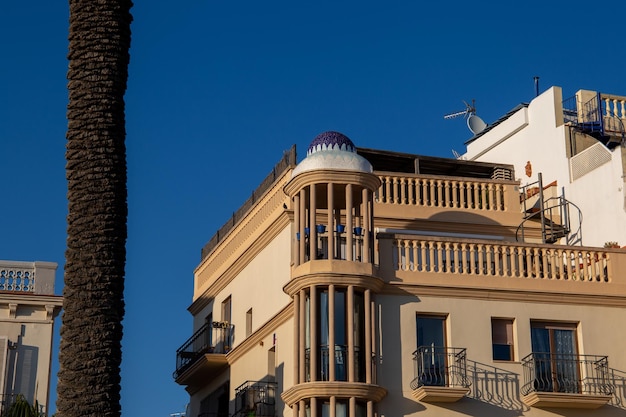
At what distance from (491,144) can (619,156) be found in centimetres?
631

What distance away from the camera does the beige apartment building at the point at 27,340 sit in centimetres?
3375

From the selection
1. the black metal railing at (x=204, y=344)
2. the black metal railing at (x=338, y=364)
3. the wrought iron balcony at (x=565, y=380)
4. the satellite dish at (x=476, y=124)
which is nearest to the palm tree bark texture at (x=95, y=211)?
the black metal railing at (x=338, y=364)

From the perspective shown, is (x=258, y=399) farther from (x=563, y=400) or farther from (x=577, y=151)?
(x=577, y=151)

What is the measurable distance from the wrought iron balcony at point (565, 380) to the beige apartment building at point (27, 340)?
11971mm

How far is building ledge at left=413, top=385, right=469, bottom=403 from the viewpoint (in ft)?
96.4

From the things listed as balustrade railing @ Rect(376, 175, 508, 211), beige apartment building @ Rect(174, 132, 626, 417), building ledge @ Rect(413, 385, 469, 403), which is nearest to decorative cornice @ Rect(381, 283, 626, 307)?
beige apartment building @ Rect(174, 132, 626, 417)

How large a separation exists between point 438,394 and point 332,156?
591 centimetres

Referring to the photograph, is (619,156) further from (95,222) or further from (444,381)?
(95,222)

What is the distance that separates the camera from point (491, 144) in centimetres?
3962

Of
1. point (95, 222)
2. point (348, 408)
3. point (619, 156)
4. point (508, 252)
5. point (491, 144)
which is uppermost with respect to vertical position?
point (491, 144)

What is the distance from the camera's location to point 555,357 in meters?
31.1

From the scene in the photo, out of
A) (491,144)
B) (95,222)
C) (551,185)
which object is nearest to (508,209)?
(551,185)

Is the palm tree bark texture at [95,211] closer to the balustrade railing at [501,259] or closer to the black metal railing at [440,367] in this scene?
the black metal railing at [440,367]

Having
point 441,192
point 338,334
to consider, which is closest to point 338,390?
point 338,334
